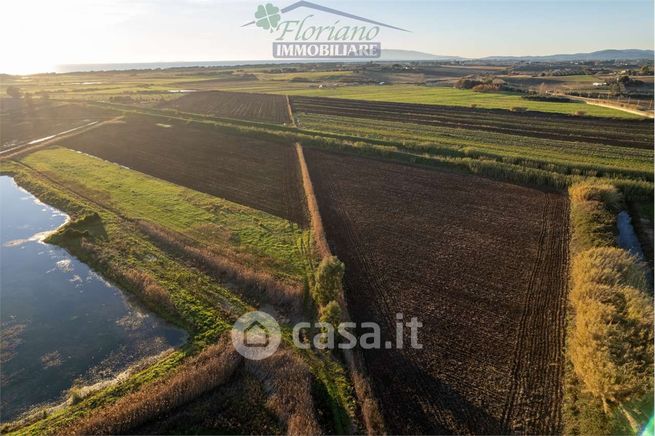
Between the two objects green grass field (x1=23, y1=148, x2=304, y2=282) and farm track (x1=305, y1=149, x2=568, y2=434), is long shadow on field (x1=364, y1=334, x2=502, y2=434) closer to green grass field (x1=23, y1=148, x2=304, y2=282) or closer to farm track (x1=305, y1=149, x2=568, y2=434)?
farm track (x1=305, y1=149, x2=568, y2=434)

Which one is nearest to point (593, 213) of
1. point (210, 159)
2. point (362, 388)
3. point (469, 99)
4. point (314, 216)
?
point (314, 216)

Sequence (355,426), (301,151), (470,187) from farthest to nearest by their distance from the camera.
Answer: (301,151) → (470,187) → (355,426)

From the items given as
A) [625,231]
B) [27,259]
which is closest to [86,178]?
[27,259]

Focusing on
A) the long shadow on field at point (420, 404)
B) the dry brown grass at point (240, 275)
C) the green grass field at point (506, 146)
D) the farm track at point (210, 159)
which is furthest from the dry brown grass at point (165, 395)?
the green grass field at point (506, 146)

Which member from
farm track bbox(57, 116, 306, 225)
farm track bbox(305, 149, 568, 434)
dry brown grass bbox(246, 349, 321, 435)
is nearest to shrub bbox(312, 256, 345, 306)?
farm track bbox(305, 149, 568, 434)

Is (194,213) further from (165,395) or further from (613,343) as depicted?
(613,343)

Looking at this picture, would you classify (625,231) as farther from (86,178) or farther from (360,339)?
(86,178)
